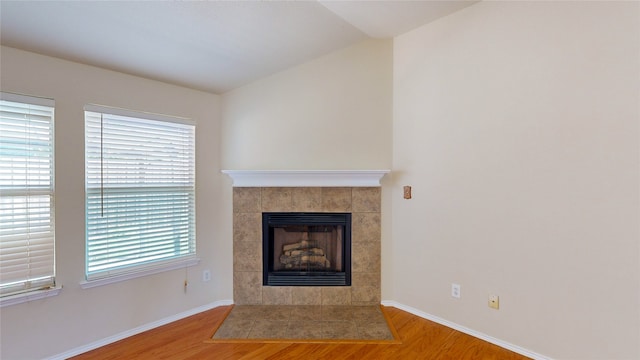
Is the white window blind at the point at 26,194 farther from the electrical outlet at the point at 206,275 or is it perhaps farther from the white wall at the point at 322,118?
the white wall at the point at 322,118

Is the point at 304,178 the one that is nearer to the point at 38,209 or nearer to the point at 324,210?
the point at 324,210

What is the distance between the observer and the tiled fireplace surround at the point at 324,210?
3.04 m

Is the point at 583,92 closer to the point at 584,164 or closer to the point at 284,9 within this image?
the point at 584,164

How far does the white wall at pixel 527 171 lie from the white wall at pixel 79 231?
6.88 ft

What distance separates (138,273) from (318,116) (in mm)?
2235

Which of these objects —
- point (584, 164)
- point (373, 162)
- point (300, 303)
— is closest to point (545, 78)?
point (584, 164)

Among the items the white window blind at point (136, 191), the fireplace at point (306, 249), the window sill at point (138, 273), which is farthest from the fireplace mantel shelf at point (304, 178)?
the window sill at point (138, 273)

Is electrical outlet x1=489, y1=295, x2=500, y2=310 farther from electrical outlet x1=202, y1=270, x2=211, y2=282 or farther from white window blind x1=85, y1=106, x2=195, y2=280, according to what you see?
white window blind x1=85, y1=106, x2=195, y2=280

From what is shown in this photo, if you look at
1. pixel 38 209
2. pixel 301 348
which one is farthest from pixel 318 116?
pixel 38 209

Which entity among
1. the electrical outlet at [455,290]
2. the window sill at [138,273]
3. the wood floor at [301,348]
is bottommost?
the wood floor at [301,348]

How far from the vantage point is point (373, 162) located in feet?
9.92

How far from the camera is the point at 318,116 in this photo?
305cm

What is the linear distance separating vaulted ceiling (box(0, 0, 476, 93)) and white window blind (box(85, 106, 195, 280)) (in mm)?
476

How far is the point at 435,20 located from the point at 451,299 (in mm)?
2545
